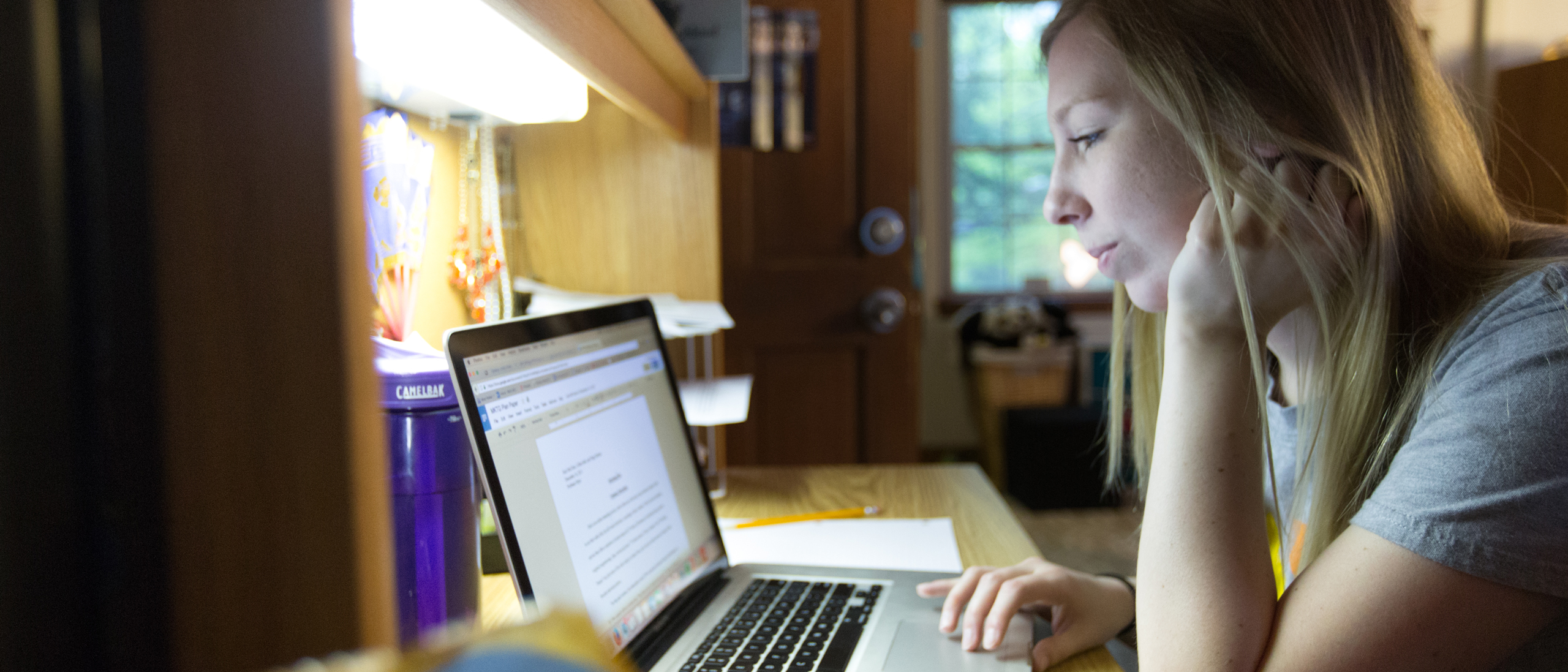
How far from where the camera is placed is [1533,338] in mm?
624

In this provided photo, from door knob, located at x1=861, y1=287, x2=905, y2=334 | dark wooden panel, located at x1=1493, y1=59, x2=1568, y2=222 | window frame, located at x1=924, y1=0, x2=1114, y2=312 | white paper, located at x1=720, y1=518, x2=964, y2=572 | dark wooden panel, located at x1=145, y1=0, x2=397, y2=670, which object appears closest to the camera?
dark wooden panel, located at x1=145, y1=0, x2=397, y2=670

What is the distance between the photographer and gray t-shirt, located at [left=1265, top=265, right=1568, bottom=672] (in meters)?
0.58

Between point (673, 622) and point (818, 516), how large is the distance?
1.31 ft

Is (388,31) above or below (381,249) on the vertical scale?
above

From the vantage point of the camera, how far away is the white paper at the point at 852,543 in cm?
91

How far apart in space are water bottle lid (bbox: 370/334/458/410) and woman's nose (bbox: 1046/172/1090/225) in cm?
53

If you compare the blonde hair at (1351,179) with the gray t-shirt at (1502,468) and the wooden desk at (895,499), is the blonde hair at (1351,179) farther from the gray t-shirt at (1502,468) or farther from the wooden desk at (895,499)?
the wooden desk at (895,499)

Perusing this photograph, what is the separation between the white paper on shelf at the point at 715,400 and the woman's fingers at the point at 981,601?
1.41 feet

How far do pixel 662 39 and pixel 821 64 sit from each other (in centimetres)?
129

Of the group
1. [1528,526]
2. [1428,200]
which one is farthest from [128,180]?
[1428,200]

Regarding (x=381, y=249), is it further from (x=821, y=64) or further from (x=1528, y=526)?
(x=821, y=64)

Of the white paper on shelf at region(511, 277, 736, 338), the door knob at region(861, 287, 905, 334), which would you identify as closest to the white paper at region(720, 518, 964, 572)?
the white paper on shelf at region(511, 277, 736, 338)

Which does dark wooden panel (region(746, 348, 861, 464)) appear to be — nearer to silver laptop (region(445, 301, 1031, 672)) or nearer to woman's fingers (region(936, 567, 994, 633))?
silver laptop (region(445, 301, 1031, 672))

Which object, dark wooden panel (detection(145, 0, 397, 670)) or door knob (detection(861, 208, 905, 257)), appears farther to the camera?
door knob (detection(861, 208, 905, 257))
